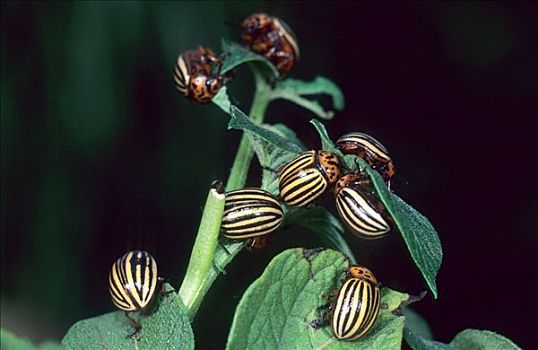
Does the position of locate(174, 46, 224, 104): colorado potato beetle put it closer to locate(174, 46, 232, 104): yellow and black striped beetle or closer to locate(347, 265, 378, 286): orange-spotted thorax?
locate(174, 46, 232, 104): yellow and black striped beetle

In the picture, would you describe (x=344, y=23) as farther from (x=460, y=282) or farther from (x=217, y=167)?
(x=460, y=282)

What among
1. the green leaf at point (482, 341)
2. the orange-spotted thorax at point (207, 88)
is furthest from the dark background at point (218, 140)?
the green leaf at point (482, 341)

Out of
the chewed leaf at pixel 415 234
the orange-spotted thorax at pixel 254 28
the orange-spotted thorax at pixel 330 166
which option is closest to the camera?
the chewed leaf at pixel 415 234

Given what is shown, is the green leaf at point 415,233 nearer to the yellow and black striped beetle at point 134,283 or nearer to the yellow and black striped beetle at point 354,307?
the yellow and black striped beetle at point 354,307

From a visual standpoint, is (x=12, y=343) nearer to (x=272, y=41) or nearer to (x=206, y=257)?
(x=206, y=257)

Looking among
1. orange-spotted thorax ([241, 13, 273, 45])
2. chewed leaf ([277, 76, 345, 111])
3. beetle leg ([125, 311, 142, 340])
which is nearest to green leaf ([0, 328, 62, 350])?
beetle leg ([125, 311, 142, 340])

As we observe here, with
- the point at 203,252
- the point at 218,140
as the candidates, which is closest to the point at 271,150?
the point at 203,252
